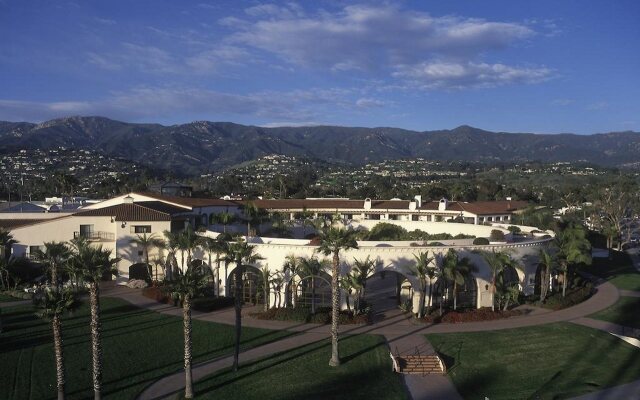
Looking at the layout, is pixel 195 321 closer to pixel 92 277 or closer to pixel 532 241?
pixel 92 277

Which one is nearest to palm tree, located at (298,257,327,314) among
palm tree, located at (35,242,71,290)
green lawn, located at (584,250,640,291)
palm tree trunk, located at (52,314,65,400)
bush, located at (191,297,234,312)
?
bush, located at (191,297,234,312)

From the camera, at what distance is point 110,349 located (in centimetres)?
2836

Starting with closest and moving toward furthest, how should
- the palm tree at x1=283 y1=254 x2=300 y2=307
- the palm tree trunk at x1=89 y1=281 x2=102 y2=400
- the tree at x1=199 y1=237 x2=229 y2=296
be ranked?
1. the palm tree trunk at x1=89 y1=281 x2=102 y2=400
2. the tree at x1=199 y1=237 x2=229 y2=296
3. the palm tree at x1=283 y1=254 x2=300 y2=307

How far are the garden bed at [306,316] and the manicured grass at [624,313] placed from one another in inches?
617

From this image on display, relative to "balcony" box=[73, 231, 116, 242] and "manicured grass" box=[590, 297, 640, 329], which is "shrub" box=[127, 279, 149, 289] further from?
"manicured grass" box=[590, 297, 640, 329]

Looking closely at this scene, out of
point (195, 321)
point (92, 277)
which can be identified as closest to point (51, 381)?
point (92, 277)

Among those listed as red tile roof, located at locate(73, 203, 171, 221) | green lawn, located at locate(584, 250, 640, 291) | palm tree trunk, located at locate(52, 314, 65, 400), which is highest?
red tile roof, located at locate(73, 203, 171, 221)

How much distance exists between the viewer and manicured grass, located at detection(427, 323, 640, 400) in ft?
77.5

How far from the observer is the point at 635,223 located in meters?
101

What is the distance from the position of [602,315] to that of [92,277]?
31.6 metres

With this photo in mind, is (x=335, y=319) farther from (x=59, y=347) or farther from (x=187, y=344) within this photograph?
(x=59, y=347)

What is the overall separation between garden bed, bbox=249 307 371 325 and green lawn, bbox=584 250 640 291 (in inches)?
1003

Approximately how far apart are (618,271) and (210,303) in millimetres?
40335

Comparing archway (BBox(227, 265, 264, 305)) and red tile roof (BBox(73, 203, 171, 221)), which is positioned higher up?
red tile roof (BBox(73, 203, 171, 221))
